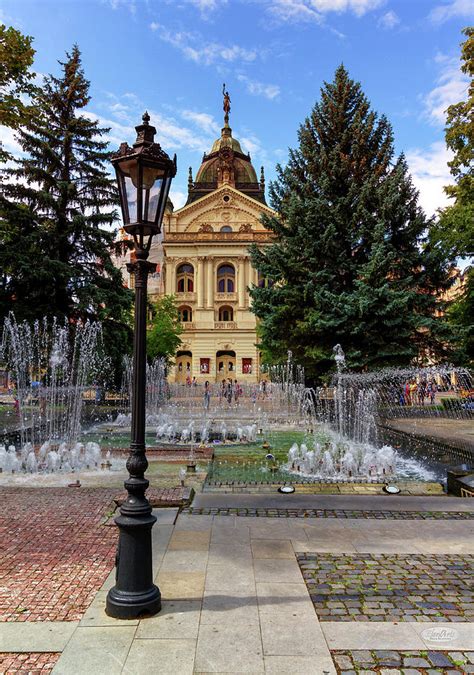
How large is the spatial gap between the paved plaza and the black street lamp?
19 centimetres

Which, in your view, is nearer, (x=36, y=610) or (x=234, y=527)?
(x=36, y=610)

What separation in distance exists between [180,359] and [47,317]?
31.9m

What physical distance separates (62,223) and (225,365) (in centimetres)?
3182

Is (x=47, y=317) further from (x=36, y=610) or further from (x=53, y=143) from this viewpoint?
(x=36, y=610)

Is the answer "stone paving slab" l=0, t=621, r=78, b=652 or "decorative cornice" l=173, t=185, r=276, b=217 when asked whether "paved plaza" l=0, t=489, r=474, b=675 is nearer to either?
"stone paving slab" l=0, t=621, r=78, b=652

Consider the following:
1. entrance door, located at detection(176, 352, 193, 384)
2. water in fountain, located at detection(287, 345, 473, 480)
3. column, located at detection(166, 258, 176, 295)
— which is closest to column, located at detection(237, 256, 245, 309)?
column, located at detection(166, 258, 176, 295)

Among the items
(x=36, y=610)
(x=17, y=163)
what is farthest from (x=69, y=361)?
(x=36, y=610)

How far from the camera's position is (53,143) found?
24.5 m

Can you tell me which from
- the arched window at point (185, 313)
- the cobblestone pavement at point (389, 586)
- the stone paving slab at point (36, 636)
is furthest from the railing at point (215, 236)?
the stone paving slab at point (36, 636)

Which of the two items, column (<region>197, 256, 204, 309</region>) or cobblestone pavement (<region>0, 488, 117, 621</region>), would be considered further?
column (<region>197, 256, 204, 309</region>)

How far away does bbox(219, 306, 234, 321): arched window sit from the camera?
55188 mm

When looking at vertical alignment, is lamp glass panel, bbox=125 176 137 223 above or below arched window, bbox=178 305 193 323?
below

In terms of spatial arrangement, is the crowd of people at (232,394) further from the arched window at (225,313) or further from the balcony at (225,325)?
the arched window at (225,313)

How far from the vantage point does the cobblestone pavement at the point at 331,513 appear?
712 cm
